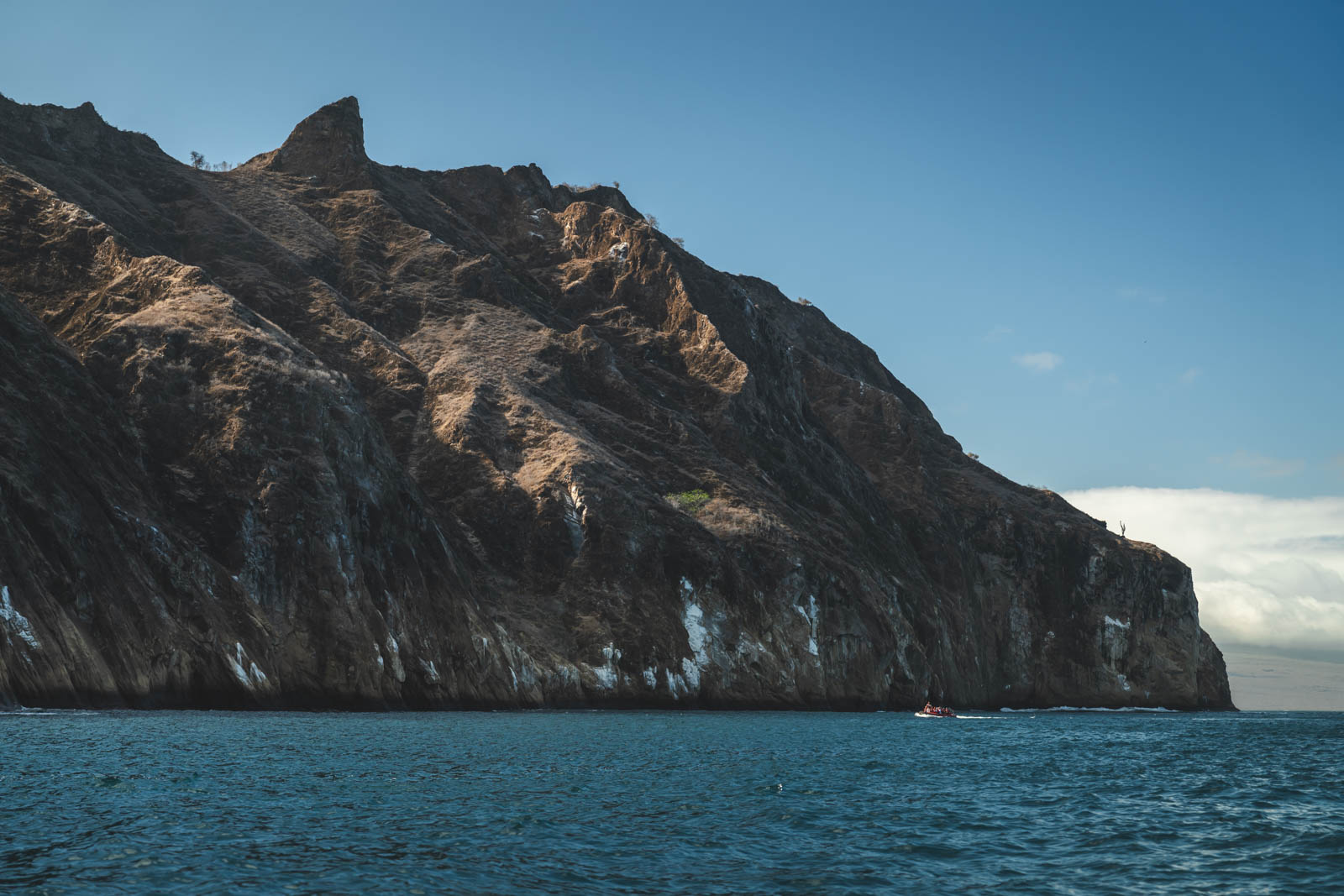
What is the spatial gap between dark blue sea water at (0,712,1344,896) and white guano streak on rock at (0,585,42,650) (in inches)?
167

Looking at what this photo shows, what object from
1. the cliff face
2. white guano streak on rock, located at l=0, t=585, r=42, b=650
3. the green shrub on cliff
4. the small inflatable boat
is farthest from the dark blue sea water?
the green shrub on cliff

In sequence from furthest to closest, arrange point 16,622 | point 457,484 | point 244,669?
point 457,484 < point 244,669 < point 16,622

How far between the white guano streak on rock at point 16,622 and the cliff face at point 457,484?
0.16 m

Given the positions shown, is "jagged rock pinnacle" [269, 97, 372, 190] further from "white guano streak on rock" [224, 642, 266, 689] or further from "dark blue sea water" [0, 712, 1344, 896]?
"dark blue sea water" [0, 712, 1344, 896]

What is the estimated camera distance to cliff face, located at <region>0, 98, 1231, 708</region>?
71438 millimetres

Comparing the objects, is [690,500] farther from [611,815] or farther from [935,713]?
[611,815]

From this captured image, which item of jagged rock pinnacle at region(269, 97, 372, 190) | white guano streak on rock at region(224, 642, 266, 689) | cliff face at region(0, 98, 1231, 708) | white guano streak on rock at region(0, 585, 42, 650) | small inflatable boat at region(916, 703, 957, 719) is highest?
jagged rock pinnacle at region(269, 97, 372, 190)

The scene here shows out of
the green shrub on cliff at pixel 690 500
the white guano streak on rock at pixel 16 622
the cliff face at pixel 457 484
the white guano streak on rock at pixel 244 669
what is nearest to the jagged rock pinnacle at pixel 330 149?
the cliff face at pixel 457 484

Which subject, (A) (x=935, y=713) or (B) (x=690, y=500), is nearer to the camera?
(A) (x=935, y=713)

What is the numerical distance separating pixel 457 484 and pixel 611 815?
3226 inches

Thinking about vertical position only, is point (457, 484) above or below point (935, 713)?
above

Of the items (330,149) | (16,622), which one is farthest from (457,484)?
(330,149)

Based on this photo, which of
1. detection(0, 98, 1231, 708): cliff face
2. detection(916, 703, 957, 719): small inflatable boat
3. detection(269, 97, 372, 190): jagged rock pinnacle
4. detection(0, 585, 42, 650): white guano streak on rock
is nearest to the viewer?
detection(0, 585, 42, 650): white guano streak on rock

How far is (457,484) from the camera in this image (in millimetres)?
112062
